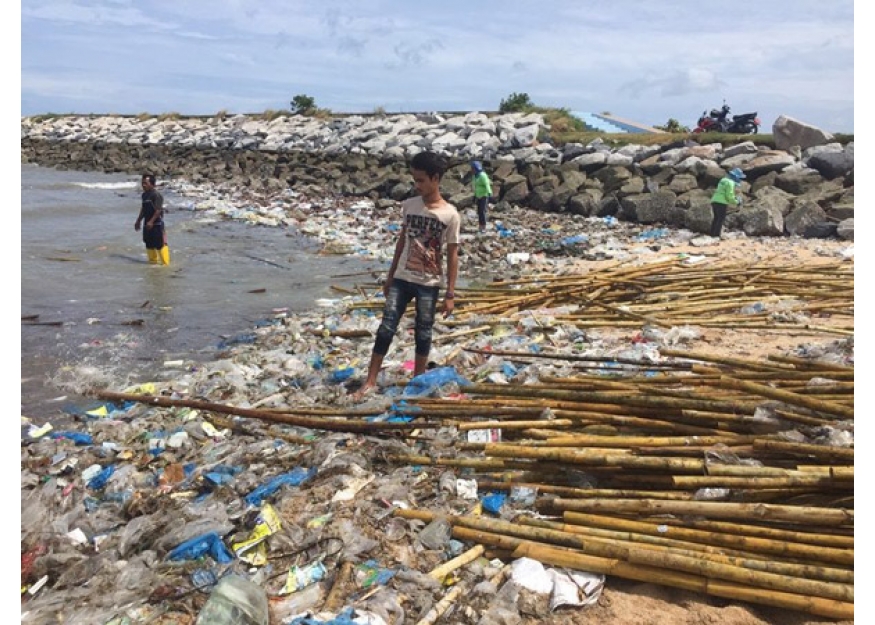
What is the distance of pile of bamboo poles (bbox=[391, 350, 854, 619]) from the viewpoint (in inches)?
100

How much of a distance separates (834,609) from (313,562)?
2103 mm

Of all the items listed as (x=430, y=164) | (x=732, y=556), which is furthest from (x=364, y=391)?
(x=732, y=556)

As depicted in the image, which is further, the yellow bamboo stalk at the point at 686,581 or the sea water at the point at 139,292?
the sea water at the point at 139,292

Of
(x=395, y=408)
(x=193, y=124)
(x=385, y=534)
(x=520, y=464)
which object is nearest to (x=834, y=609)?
(x=520, y=464)

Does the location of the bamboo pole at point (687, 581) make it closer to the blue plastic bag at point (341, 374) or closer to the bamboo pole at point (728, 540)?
the bamboo pole at point (728, 540)

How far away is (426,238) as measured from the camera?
4.83 metres

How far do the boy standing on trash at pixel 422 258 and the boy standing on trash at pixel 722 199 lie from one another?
989 centimetres

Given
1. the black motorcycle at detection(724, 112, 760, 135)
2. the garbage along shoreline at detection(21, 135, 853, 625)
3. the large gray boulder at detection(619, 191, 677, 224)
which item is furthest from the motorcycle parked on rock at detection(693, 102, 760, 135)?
the garbage along shoreline at detection(21, 135, 853, 625)

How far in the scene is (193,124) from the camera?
45906 millimetres

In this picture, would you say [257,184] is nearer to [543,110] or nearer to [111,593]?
[543,110]

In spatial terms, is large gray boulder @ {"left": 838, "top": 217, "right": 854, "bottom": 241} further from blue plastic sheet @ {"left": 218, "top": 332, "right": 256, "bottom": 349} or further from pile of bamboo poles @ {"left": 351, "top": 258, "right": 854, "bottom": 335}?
blue plastic sheet @ {"left": 218, "top": 332, "right": 256, "bottom": 349}

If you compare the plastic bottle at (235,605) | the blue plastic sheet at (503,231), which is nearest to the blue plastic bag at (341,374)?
the plastic bottle at (235,605)

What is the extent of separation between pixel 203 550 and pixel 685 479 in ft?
7.51

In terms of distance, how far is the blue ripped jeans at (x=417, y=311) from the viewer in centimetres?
493
